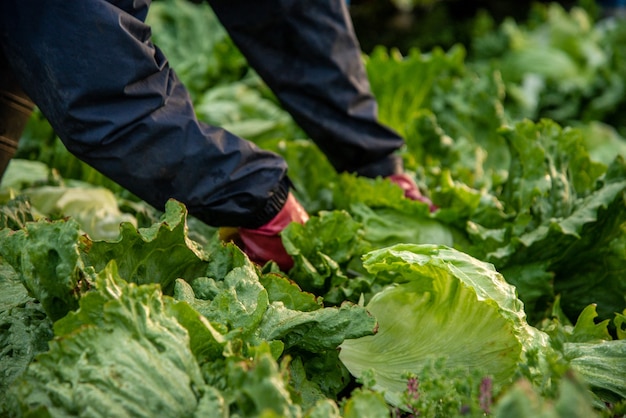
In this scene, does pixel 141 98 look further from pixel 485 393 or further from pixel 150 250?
pixel 485 393

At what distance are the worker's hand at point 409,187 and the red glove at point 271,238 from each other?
57 cm

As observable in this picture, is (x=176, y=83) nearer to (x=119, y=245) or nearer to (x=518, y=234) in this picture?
(x=119, y=245)

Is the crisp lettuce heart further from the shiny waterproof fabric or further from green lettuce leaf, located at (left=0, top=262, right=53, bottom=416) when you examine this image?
green lettuce leaf, located at (left=0, top=262, right=53, bottom=416)

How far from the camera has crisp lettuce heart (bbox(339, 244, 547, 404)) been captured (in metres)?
1.88

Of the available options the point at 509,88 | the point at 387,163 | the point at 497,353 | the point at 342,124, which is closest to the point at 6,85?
the point at 342,124

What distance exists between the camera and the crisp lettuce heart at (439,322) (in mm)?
1882

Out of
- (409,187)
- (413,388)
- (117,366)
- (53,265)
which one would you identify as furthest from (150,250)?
(409,187)

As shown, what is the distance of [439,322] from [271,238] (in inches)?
26.4

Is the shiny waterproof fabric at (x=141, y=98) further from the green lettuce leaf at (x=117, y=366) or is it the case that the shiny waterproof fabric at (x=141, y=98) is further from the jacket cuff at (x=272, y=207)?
the green lettuce leaf at (x=117, y=366)

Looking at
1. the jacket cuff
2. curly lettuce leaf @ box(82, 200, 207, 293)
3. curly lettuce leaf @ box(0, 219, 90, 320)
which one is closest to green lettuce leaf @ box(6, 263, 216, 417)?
curly lettuce leaf @ box(0, 219, 90, 320)

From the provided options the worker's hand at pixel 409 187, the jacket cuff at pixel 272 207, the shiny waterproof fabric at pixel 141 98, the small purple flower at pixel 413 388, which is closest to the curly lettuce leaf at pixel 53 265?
the shiny waterproof fabric at pixel 141 98

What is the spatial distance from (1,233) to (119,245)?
29 centimetres

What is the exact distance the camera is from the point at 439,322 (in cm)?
198

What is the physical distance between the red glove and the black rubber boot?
88 cm
